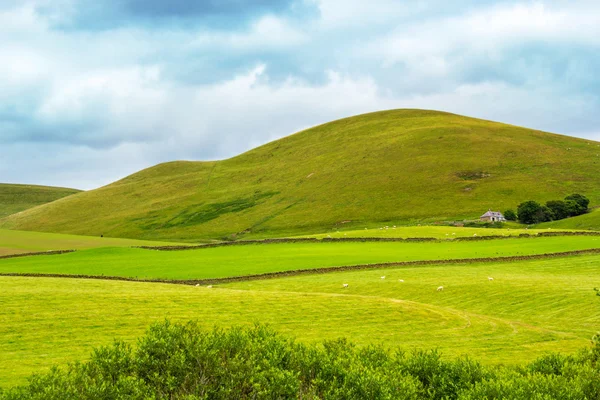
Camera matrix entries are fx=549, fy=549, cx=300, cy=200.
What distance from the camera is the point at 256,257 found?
2625 inches

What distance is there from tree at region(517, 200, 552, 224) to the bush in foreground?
11367 centimetres

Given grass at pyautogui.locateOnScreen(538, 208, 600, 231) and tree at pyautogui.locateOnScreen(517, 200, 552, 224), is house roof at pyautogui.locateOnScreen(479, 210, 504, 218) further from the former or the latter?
grass at pyautogui.locateOnScreen(538, 208, 600, 231)

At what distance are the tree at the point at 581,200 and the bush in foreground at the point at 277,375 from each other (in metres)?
123

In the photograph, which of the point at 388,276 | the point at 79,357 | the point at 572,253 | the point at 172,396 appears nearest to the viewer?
the point at 172,396

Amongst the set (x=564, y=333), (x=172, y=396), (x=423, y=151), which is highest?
(x=423, y=151)

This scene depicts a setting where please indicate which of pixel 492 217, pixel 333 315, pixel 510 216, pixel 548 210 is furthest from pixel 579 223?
pixel 333 315

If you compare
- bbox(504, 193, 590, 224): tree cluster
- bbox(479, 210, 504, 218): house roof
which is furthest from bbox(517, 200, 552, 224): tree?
bbox(479, 210, 504, 218): house roof

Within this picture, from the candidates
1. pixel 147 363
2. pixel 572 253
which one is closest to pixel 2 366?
pixel 147 363

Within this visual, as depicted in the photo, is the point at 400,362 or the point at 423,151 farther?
the point at 423,151

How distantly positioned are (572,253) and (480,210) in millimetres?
81936

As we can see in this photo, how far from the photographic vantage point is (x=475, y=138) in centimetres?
18662

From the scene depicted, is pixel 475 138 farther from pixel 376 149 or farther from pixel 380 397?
pixel 380 397

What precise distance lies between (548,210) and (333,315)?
107 meters

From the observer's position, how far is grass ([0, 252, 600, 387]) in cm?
2464
